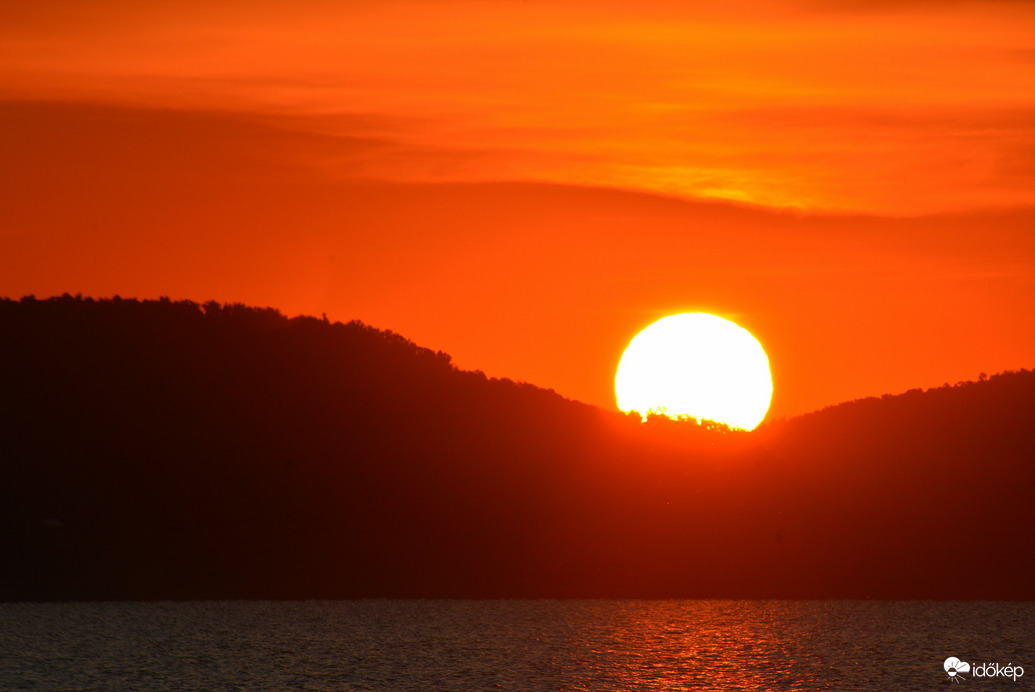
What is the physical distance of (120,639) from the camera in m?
21.3

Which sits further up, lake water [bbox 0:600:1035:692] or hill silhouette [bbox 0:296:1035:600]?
hill silhouette [bbox 0:296:1035:600]

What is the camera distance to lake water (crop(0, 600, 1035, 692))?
671 inches

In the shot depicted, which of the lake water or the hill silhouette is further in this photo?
the hill silhouette

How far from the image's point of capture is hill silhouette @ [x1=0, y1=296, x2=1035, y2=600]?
32.8 m

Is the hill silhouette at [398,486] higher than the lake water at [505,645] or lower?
higher

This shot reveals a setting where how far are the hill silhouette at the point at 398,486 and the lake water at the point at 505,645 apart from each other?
161 inches

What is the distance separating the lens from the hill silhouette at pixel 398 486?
108 ft

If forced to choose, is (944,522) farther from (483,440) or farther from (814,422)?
(814,422)

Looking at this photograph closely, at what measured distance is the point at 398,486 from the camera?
37844mm

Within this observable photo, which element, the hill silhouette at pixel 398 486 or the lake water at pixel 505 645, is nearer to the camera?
the lake water at pixel 505 645

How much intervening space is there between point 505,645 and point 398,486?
17474mm

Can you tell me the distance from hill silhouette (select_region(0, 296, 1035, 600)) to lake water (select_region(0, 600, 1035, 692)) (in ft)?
13.4

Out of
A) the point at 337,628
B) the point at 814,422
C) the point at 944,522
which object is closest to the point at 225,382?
the point at 337,628

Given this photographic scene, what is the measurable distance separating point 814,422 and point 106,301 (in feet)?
111
